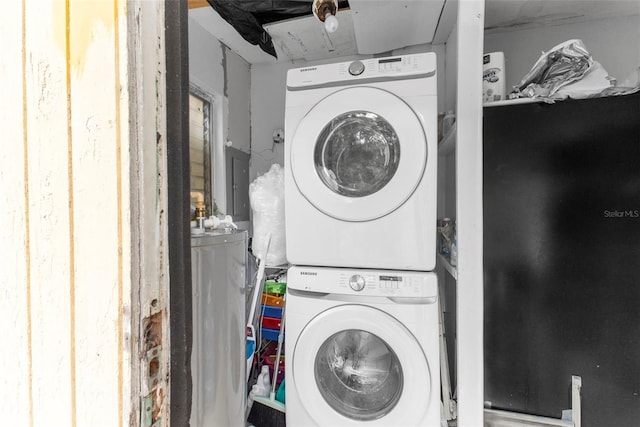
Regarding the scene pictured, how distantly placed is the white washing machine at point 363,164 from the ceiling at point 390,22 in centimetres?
61

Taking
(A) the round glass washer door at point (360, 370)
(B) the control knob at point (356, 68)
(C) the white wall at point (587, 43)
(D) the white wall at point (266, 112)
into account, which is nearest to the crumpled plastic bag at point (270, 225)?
(A) the round glass washer door at point (360, 370)

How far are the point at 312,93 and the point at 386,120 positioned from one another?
0.39 m

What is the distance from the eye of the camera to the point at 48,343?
0.40 metres

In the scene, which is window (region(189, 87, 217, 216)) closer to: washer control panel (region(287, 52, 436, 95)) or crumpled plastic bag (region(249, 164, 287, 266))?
crumpled plastic bag (region(249, 164, 287, 266))

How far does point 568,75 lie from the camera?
1345mm

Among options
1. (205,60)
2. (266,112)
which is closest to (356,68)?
(205,60)

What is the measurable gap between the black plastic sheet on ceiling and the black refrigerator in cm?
120

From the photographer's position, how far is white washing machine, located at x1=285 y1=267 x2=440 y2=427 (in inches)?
49.6

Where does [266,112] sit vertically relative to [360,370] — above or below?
above

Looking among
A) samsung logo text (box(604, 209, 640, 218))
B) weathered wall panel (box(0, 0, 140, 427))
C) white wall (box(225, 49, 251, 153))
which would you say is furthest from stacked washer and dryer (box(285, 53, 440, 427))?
weathered wall panel (box(0, 0, 140, 427))

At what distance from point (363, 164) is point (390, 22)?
1.03 meters

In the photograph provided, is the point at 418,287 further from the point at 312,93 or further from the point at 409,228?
the point at 312,93

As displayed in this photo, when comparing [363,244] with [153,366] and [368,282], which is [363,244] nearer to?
[368,282]

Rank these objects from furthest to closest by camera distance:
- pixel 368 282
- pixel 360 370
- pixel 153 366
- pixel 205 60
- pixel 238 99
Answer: pixel 238 99 → pixel 205 60 → pixel 360 370 → pixel 368 282 → pixel 153 366
